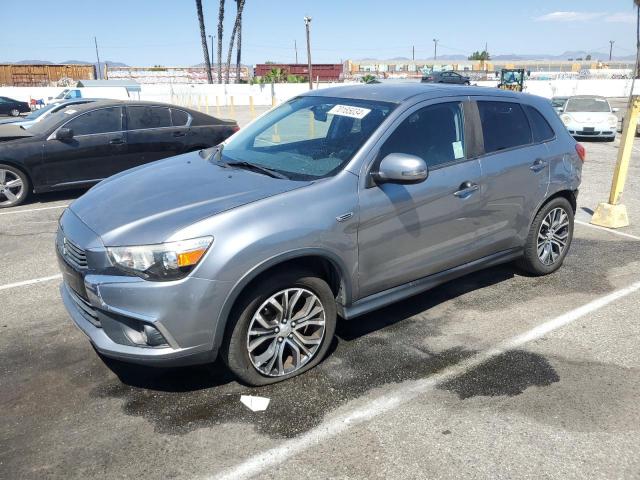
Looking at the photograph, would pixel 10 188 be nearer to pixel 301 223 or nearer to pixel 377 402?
pixel 301 223

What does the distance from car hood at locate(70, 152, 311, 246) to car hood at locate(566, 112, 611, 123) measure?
16192 millimetres

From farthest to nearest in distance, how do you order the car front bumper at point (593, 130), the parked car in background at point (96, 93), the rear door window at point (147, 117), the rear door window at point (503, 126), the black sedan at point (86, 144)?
the parked car in background at point (96, 93)
the car front bumper at point (593, 130)
the rear door window at point (147, 117)
the black sedan at point (86, 144)
the rear door window at point (503, 126)

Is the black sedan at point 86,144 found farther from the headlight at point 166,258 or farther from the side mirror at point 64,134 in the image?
the headlight at point 166,258

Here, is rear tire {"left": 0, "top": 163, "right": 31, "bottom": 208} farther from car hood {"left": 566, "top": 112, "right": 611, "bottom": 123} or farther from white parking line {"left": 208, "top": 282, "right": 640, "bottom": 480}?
car hood {"left": 566, "top": 112, "right": 611, "bottom": 123}

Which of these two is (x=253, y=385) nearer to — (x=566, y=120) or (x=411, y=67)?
(x=566, y=120)

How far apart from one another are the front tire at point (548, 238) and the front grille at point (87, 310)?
365cm

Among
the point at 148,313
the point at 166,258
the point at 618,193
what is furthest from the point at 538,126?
the point at 148,313

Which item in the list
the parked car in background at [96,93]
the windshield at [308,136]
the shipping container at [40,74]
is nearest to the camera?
the windshield at [308,136]

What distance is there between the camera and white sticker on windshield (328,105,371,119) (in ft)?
13.0

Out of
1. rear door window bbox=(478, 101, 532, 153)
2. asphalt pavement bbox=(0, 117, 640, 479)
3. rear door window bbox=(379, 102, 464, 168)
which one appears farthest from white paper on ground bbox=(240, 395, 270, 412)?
rear door window bbox=(478, 101, 532, 153)

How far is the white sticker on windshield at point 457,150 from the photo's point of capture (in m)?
4.16

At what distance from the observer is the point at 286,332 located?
341 centimetres

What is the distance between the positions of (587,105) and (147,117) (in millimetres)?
14543

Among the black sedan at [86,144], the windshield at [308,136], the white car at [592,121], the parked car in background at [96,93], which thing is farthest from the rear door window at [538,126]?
the parked car in background at [96,93]
